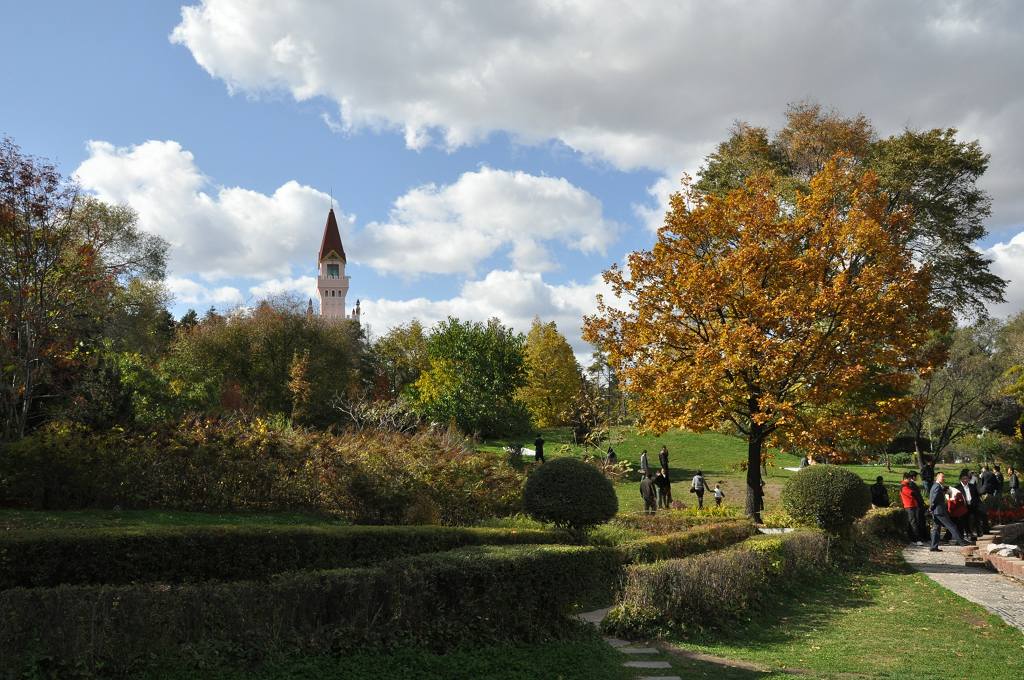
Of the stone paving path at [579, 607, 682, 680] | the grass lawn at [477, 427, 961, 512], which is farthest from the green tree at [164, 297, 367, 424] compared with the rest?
the stone paving path at [579, 607, 682, 680]

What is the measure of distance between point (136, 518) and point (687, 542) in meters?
8.64

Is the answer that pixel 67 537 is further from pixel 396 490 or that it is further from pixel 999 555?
pixel 999 555

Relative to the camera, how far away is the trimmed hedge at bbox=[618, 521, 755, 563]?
11.0m

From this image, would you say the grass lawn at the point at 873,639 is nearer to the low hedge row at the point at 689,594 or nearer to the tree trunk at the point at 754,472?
the low hedge row at the point at 689,594

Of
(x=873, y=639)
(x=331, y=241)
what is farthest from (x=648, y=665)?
(x=331, y=241)

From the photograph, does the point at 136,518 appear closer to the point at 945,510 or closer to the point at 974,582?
the point at 974,582

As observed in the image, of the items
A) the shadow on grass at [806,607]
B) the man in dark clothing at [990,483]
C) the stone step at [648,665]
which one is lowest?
the shadow on grass at [806,607]

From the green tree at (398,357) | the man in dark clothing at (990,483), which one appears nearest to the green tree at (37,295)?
the man in dark clothing at (990,483)

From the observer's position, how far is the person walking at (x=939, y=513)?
16.1 metres

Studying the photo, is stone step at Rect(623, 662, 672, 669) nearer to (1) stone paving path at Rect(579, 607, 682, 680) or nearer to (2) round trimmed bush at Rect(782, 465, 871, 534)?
(1) stone paving path at Rect(579, 607, 682, 680)

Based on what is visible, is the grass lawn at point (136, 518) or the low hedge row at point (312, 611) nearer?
the low hedge row at point (312, 611)

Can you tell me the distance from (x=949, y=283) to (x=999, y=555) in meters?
16.6

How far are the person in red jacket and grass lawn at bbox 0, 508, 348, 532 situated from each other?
1275 centimetres

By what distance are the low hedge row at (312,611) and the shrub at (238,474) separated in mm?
6352
